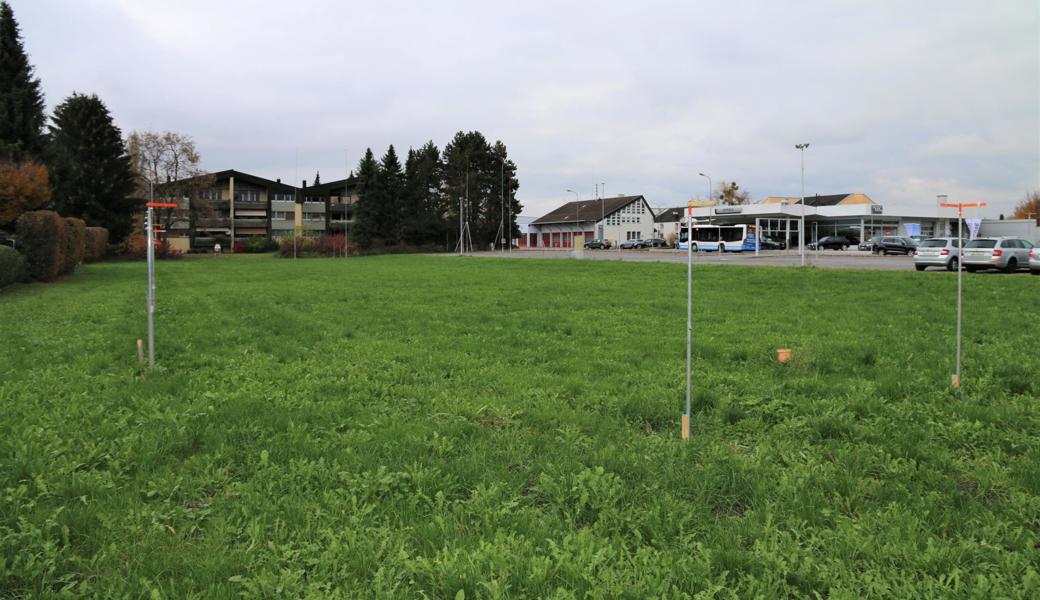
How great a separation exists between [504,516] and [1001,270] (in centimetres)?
2917

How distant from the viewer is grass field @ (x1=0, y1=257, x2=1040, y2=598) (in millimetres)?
2836

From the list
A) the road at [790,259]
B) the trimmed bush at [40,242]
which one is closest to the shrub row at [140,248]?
the road at [790,259]

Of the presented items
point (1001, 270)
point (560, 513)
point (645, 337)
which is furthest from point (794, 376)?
point (1001, 270)

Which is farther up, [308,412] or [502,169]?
[502,169]

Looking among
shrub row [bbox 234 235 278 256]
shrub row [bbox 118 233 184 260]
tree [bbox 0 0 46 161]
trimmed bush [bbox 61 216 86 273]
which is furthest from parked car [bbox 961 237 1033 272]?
shrub row [bbox 234 235 278 256]

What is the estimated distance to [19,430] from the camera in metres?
4.77

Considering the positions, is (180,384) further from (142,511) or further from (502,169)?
(502,169)

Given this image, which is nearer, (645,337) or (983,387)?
(983,387)

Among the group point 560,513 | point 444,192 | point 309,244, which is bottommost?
point 560,513

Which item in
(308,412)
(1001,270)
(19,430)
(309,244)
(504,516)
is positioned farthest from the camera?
(309,244)

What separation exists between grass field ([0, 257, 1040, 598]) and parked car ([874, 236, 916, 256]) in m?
43.3

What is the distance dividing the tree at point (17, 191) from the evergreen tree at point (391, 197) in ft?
158

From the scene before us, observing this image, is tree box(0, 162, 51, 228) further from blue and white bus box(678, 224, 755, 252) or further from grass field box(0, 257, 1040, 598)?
blue and white bus box(678, 224, 755, 252)

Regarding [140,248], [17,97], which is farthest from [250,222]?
[17,97]
